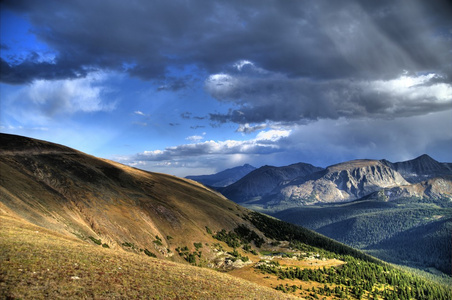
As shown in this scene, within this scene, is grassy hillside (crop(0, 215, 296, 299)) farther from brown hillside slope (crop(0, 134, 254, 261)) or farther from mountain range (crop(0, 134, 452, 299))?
brown hillside slope (crop(0, 134, 254, 261))

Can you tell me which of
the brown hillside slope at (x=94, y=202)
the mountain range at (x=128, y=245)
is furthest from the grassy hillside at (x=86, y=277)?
the brown hillside slope at (x=94, y=202)

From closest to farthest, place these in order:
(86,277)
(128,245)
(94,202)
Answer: (86,277) → (128,245) → (94,202)

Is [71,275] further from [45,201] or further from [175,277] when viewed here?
[45,201]

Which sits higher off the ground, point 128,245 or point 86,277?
point 86,277

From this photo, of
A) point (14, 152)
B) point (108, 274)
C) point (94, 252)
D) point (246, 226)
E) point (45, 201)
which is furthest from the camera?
point (246, 226)

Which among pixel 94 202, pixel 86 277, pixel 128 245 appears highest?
pixel 94 202

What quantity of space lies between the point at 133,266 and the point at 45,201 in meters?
45.7

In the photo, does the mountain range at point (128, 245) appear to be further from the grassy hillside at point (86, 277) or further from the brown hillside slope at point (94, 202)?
the brown hillside slope at point (94, 202)

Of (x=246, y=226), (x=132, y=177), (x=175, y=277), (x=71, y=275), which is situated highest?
(x=132, y=177)

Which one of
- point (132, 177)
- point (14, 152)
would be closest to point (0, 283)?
point (14, 152)

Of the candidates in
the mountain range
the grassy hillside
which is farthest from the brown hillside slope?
the grassy hillside

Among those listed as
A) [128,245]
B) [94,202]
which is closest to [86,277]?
[128,245]

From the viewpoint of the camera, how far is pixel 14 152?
94375mm

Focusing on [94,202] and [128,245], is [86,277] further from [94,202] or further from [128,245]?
[94,202]
